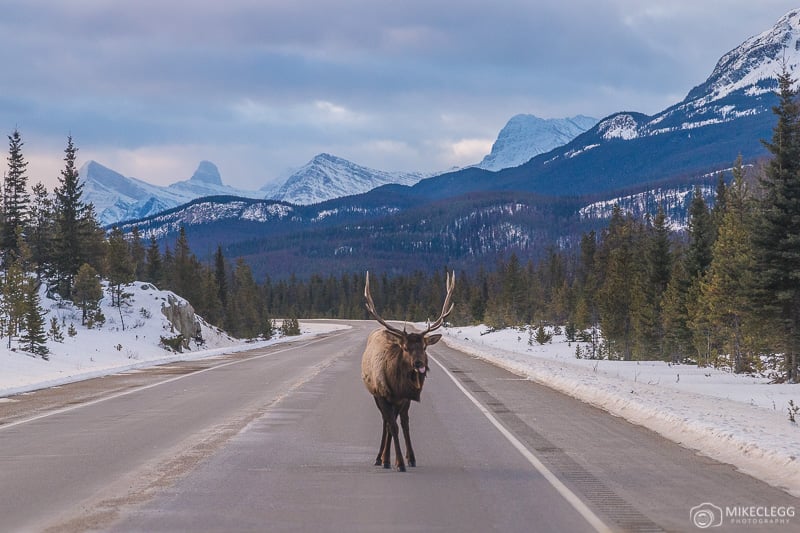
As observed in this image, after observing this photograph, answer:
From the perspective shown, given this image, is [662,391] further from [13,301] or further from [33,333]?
[13,301]

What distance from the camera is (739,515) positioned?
7109 millimetres

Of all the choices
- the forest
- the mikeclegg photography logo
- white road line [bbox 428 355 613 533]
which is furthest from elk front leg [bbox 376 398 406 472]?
the forest

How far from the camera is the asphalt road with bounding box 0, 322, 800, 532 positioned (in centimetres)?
687

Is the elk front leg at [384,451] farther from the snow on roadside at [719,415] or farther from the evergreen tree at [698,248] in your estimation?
the evergreen tree at [698,248]

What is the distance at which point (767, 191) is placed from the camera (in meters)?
26.8

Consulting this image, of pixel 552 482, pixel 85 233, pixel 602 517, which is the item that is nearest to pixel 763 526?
pixel 602 517

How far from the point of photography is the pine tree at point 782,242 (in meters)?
25.2

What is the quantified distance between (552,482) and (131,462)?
517 cm

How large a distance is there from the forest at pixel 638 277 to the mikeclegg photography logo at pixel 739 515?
1913cm

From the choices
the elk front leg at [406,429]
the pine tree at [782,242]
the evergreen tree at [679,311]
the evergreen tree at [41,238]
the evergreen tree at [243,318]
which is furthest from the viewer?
the evergreen tree at [243,318]

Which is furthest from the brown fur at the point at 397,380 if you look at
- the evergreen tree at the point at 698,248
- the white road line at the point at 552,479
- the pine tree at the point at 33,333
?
the evergreen tree at the point at 698,248

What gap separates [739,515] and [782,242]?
66.0 feet

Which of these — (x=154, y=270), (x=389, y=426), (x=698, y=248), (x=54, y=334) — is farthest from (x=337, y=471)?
(x=154, y=270)

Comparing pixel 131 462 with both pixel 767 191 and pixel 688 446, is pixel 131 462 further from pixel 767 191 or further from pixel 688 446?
pixel 767 191
